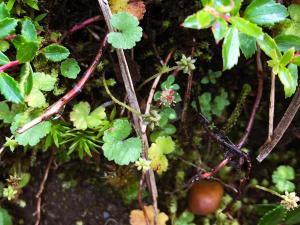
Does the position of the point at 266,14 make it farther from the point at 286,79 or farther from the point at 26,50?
the point at 26,50

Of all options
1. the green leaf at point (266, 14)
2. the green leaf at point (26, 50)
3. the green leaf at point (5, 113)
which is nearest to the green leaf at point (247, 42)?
the green leaf at point (266, 14)

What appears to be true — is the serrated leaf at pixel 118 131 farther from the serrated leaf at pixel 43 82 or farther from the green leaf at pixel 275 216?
the green leaf at pixel 275 216

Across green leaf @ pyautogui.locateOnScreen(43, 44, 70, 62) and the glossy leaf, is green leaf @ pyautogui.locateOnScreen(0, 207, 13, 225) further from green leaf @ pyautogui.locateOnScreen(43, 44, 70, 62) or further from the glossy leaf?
the glossy leaf

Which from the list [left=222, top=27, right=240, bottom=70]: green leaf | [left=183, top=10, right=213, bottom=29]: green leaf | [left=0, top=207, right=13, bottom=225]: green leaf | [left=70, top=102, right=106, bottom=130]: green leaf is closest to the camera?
[left=183, top=10, right=213, bottom=29]: green leaf

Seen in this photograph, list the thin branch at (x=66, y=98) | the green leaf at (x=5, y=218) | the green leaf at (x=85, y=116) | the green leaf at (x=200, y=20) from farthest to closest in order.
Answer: the green leaf at (x=5, y=218), the green leaf at (x=85, y=116), the thin branch at (x=66, y=98), the green leaf at (x=200, y=20)

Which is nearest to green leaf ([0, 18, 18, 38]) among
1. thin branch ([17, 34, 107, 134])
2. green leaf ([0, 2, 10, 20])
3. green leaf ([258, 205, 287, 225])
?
green leaf ([0, 2, 10, 20])
